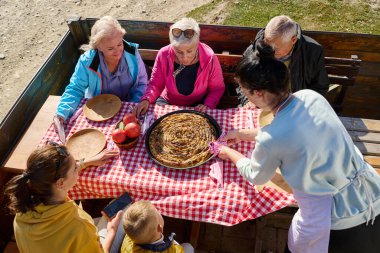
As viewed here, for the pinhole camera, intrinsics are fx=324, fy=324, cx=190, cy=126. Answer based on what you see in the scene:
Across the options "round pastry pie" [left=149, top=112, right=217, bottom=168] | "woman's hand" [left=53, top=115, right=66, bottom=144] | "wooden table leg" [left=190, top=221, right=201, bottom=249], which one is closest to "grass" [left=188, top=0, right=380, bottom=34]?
"round pastry pie" [left=149, top=112, right=217, bottom=168]

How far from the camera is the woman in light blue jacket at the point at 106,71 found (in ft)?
11.9

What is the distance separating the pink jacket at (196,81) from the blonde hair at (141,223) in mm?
1718

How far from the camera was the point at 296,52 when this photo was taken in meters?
3.81

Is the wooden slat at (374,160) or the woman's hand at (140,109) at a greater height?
the woman's hand at (140,109)

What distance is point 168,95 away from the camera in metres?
4.32

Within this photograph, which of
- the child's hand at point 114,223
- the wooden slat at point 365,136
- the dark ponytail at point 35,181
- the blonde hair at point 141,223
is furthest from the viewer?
the wooden slat at point 365,136

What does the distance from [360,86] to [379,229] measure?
2934 millimetres

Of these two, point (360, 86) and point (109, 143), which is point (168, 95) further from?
point (360, 86)

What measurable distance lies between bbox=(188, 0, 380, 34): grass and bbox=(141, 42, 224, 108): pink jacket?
11.9ft

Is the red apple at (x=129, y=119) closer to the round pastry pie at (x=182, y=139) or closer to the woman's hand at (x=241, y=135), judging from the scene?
the round pastry pie at (x=182, y=139)

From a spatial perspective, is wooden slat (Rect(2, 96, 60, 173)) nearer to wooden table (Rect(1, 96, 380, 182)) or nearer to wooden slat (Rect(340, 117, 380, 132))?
wooden table (Rect(1, 96, 380, 182))

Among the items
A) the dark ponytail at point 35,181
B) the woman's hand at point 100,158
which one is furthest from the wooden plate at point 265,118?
the dark ponytail at point 35,181

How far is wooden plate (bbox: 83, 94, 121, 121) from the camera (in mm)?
3582

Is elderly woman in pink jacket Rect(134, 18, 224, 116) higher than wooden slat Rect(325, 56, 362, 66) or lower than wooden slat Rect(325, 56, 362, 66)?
higher
